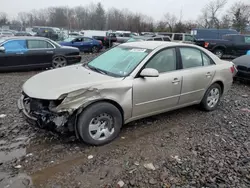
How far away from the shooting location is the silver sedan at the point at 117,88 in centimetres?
297

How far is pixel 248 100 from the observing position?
5.88 meters

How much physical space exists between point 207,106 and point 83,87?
3061mm

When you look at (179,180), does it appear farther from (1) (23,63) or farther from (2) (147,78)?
(1) (23,63)

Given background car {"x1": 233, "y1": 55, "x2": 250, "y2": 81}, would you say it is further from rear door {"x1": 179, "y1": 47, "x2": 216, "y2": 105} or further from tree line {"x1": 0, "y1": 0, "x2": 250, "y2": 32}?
tree line {"x1": 0, "y1": 0, "x2": 250, "y2": 32}

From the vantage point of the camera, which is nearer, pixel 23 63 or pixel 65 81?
pixel 65 81

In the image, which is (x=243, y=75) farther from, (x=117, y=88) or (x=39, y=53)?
(x=39, y=53)

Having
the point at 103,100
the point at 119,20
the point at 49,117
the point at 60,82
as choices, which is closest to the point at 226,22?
the point at 119,20

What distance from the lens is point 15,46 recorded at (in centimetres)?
803

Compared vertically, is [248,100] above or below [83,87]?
below

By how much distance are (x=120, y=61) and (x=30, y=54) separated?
5.87 meters

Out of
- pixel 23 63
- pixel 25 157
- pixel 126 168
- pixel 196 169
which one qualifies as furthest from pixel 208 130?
pixel 23 63

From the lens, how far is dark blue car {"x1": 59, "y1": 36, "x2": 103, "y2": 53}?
→ 53.1 ft

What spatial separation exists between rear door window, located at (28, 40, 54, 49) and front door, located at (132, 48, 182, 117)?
6.42 m

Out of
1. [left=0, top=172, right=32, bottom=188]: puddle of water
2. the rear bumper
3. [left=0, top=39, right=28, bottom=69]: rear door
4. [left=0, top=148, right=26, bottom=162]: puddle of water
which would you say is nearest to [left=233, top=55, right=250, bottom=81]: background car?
the rear bumper
